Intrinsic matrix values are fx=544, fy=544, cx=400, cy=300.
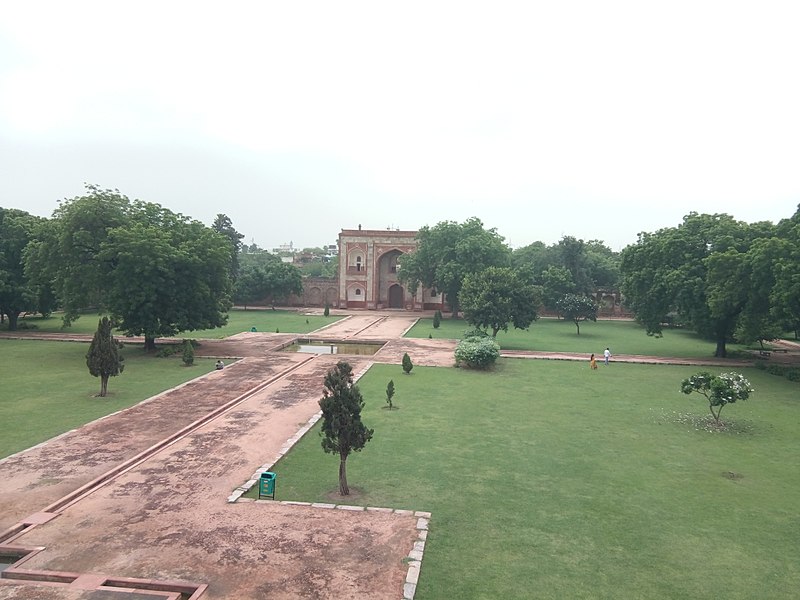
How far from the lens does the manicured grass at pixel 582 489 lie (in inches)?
286

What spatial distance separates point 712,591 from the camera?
22.8 feet

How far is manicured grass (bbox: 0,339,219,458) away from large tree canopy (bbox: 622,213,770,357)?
70.5 feet

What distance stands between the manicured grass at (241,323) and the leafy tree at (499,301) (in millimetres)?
11992

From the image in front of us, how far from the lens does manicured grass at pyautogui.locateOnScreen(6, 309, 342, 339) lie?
32.6 m

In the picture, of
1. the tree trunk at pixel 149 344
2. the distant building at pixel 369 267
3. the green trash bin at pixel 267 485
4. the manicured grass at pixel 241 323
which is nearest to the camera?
the green trash bin at pixel 267 485

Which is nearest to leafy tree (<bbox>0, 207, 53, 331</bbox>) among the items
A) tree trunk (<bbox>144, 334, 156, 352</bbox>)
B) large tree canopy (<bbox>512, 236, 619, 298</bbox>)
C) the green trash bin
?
tree trunk (<bbox>144, 334, 156, 352</bbox>)

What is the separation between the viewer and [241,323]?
130ft

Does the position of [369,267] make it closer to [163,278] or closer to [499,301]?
[499,301]

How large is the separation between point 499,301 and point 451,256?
17091mm

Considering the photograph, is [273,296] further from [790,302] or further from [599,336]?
[790,302]

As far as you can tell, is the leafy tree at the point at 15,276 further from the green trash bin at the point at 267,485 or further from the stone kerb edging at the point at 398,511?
the green trash bin at the point at 267,485

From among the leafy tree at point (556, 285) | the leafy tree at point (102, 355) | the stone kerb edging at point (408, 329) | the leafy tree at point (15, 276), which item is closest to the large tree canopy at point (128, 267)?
the leafy tree at point (15, 276)

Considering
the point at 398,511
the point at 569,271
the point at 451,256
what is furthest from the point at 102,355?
the point at 569,271

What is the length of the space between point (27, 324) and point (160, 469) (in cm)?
2982
